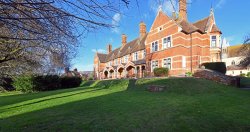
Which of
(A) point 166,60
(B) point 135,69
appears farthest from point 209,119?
(B) point 135,69

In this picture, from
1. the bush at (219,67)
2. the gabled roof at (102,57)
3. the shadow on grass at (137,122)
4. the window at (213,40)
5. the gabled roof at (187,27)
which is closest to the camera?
the shadow on grass at (137,122)

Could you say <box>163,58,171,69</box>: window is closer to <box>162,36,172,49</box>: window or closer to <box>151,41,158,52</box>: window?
<box>162,36,172,49</box>: window

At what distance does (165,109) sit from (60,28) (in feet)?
20.9

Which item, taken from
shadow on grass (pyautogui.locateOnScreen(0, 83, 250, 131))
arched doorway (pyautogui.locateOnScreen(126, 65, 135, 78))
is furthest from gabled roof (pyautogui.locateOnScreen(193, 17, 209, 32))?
shadow on grass (pyautogui.locateOnScreen(0, 83, 250, 131))

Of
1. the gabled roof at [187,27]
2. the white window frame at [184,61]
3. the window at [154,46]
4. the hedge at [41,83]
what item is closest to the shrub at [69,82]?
the hedge at [41,83]

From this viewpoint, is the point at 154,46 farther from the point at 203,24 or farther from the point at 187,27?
the point at 203,24

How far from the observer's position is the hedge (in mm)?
27812

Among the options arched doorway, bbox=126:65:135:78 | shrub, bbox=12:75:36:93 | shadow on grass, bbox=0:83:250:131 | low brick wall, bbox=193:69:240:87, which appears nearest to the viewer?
shadow on grass, bbox=0:83:250:131

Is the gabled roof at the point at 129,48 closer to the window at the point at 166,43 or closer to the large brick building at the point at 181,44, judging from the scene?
the large brick building at the point at 181,44

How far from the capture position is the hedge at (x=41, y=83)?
91.2ft

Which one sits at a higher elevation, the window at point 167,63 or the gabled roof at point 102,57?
the gabled roof at point 102,57

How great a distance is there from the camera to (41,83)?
29391 millimetres

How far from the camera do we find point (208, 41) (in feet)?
95.3

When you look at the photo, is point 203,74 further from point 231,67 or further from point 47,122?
point 231,67
